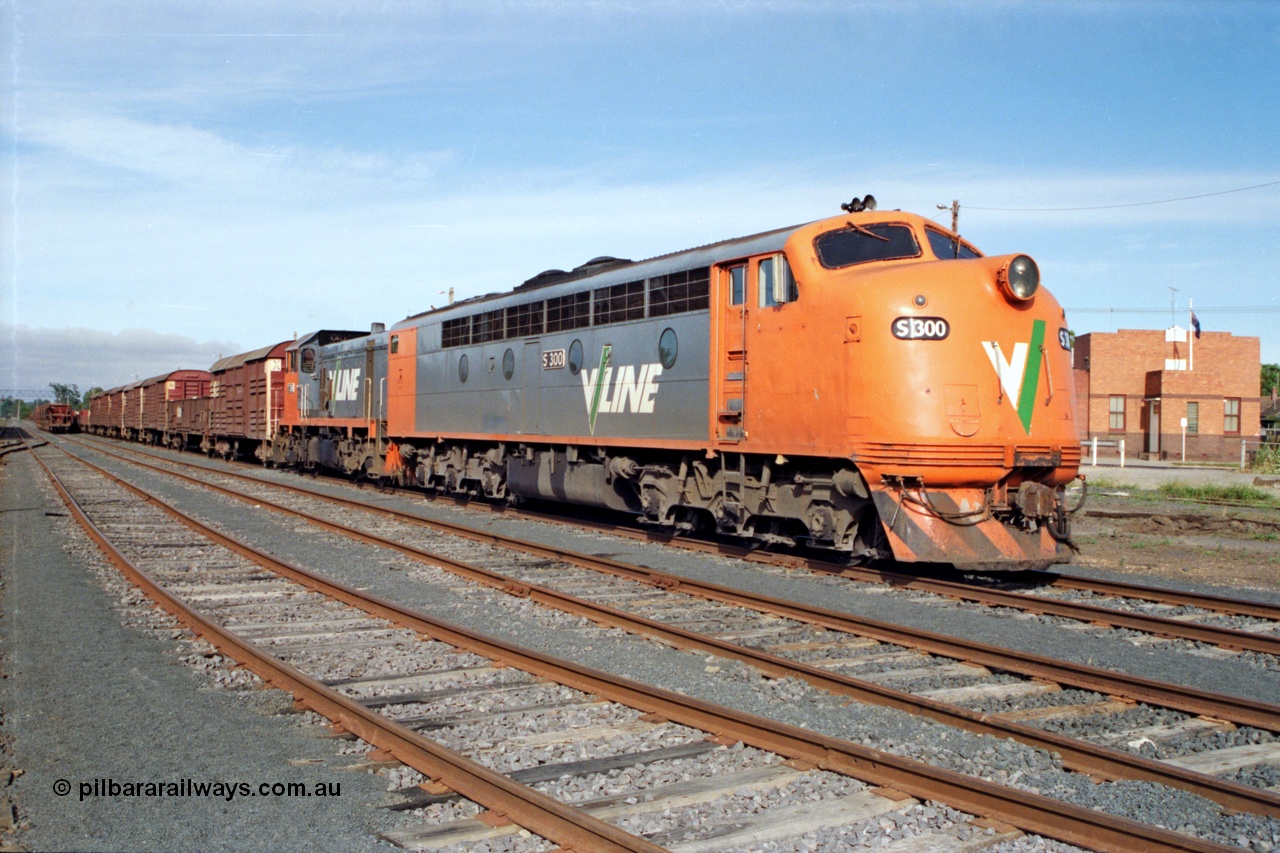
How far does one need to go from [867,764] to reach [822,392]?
18.9 feet

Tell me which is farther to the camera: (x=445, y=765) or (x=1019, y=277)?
(x=1019, y=277)

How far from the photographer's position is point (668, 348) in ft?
40.3

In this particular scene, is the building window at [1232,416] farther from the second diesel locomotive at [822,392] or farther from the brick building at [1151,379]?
the second diesel locomotive at [822,392]

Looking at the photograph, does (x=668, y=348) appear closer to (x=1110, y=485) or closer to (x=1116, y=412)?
(x=1110, y=485)

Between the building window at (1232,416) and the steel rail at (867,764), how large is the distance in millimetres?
46595

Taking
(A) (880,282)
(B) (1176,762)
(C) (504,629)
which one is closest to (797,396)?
(A) (880,282)

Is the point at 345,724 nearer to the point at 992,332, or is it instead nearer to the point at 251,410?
the point at 992,332

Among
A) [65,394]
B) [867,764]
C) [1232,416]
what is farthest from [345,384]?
[65,394]

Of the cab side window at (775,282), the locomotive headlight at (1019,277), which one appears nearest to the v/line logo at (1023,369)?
the locomotive headlight at (1019,277)

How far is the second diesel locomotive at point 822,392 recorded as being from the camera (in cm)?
940

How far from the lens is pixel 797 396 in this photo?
10.3 metres

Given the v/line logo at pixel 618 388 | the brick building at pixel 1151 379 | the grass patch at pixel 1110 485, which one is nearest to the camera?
the v/line logo at pixel 618 388

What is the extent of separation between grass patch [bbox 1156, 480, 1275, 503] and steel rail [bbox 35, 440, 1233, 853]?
18257 millimetres

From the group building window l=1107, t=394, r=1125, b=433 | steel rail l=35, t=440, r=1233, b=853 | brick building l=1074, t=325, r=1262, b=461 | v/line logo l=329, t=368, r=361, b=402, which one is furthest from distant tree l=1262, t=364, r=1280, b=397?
steel rail l=35, t=440, r=1233, b=853
